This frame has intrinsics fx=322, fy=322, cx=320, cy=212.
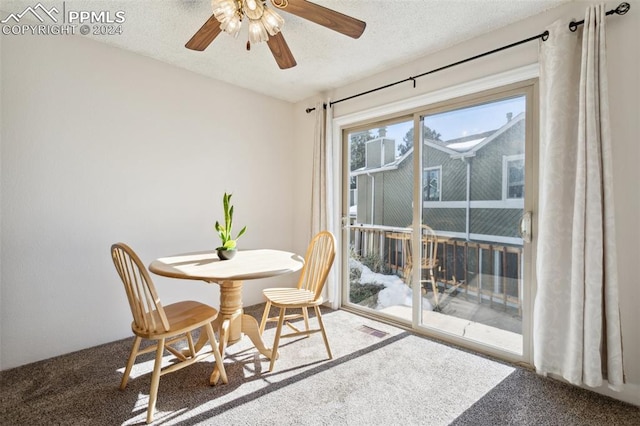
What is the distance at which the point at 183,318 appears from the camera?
78.5 inches

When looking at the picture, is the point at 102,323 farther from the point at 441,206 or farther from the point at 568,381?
the point at 568,381

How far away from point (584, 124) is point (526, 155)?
468 millimetres

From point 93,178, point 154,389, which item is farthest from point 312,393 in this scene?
point 93,178

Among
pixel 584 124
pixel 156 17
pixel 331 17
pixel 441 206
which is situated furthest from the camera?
pixel 441 206

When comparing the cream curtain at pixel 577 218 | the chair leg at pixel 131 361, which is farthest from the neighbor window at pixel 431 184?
the chair leg at pixel 131 361

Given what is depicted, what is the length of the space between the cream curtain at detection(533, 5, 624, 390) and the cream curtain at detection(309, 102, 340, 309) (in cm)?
191

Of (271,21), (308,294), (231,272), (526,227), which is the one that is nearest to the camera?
(271,21)

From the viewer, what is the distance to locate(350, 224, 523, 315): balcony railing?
8.09ft

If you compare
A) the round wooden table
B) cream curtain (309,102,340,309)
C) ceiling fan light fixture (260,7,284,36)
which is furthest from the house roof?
ceiling fan light fixture (260,7,284,36)

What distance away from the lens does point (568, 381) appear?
→ 2.01 m

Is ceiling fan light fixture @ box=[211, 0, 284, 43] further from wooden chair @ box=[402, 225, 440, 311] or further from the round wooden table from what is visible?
wooden chair @ box=[402, 225, 440, 311]

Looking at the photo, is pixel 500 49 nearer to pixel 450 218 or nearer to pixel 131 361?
pixel 450 218

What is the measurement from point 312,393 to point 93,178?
233 cm

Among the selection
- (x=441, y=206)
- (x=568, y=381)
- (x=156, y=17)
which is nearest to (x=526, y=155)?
(x=441, y=206)
